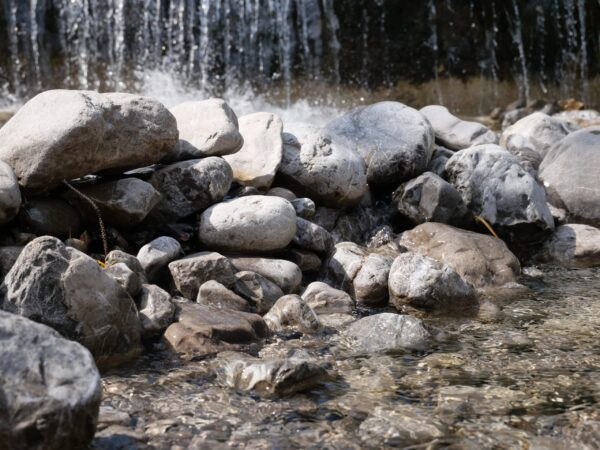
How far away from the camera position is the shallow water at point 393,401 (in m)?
2.64

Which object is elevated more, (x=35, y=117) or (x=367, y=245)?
(x=35, y=117)

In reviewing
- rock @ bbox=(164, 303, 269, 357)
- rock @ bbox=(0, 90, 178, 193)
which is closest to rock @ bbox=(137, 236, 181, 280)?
rock @ bbox=(164, 303, 269, 357)

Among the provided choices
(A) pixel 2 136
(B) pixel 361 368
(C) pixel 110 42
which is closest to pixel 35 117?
(A) pixel 2 136

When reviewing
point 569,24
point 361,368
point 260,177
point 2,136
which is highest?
point 569,24

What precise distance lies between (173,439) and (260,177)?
2.72 m

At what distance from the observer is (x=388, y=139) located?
5848 millimetres

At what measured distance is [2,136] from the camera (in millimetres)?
4250

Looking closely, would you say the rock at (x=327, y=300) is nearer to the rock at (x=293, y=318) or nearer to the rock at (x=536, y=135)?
the rock at (x=293, y=318)

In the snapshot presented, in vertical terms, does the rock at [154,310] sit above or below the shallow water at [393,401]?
above

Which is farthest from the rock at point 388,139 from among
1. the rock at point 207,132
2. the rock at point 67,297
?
the rock at point 67,297

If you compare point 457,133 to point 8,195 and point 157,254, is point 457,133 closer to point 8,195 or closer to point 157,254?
point 157,254

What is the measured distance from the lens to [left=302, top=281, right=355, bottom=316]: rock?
14.1 feet

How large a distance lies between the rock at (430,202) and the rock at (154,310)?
2.30 meters

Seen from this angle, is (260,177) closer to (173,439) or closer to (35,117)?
(35,117)
